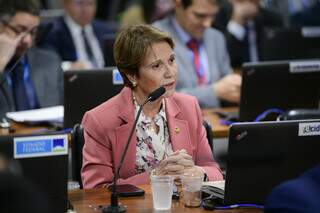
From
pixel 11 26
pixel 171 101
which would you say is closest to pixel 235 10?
pixel 11 26

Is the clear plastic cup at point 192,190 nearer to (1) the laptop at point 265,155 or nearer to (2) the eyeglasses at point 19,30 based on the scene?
(1) the laptop at point 265,155

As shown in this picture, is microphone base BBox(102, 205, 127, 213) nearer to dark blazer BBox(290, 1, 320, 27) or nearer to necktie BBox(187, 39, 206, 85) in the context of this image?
necktie BBox(187, 39, 206, 85)

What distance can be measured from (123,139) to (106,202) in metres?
0.44

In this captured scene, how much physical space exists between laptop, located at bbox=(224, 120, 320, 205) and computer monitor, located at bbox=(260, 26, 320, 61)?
3955 mm

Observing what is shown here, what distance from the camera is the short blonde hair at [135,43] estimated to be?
3.54 metres

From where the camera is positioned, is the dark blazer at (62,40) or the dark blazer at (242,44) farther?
the dark blazer at (242,44)

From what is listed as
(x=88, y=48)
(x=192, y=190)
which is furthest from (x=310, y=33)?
(x=192, y=190)

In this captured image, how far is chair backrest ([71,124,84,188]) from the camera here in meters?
3.69

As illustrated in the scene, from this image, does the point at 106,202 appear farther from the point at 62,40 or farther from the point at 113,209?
the point at 62,40

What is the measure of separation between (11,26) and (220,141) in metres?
1.58

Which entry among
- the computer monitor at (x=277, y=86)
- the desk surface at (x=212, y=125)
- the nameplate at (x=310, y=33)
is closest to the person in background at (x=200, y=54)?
the desk surface at (x=212, y=125)

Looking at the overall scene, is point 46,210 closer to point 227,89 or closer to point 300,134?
point 300,134

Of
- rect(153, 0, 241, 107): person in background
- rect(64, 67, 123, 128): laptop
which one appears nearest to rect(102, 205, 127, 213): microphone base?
rect(64, 67, 123, 128): laptop

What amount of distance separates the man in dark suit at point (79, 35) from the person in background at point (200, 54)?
35.1 inches
